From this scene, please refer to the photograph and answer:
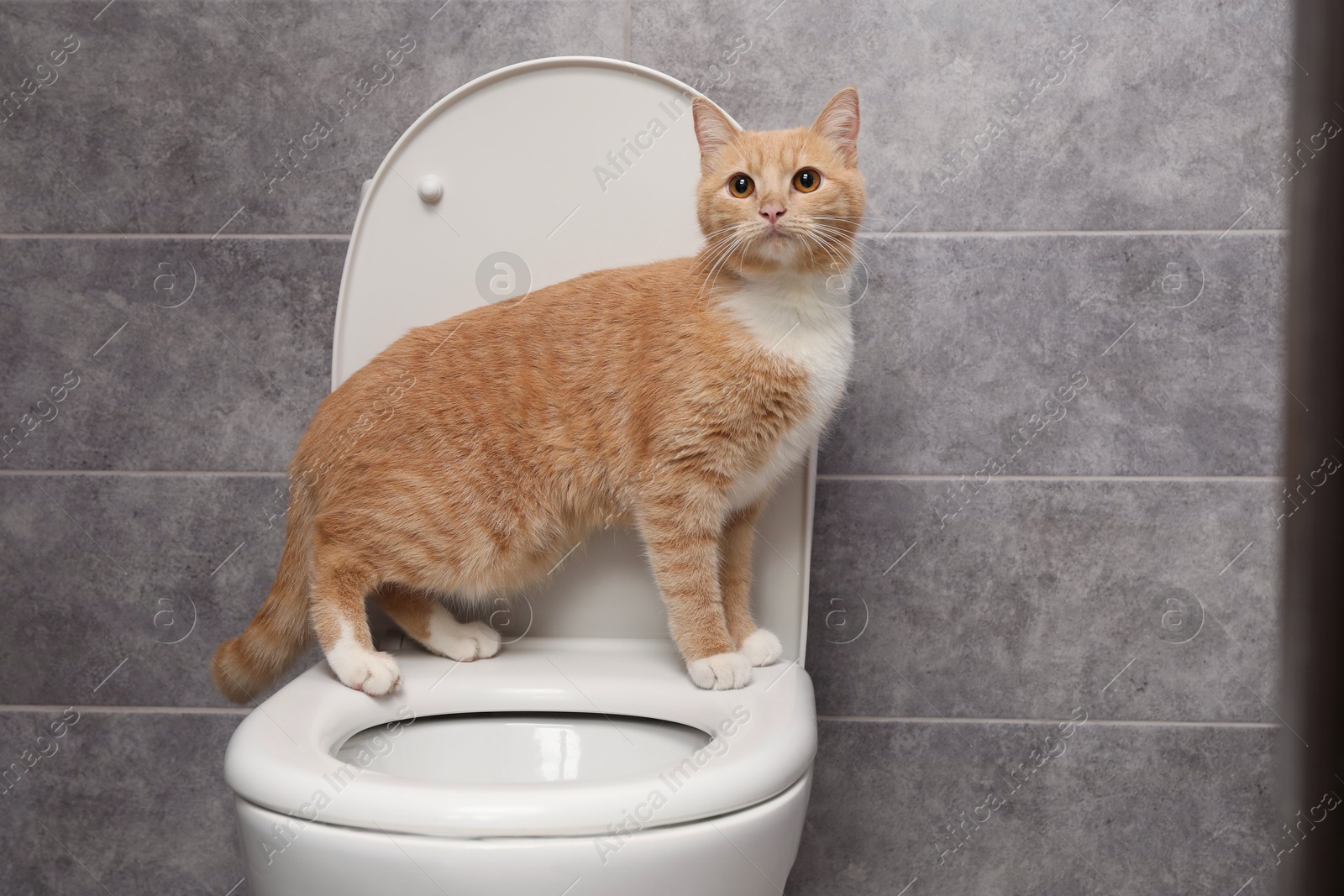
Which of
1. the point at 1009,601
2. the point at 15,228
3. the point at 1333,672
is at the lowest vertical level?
the point at 1009,601

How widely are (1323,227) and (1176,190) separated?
144 centimetres

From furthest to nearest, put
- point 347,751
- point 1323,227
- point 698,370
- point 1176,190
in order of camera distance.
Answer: point 1176,190 < point 698,370 < point 347,751 < point 1323,227

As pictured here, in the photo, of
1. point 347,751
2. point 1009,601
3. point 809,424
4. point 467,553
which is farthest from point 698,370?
point 1009,601

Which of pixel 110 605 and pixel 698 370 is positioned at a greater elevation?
pixel 698 370

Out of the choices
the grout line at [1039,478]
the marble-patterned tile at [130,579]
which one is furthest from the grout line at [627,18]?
the marble-patterned tile at [130,579]

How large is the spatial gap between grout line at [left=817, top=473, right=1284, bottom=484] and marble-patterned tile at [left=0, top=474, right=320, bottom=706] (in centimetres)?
88

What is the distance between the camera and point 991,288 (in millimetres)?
1413

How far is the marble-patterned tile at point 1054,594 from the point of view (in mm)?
1426

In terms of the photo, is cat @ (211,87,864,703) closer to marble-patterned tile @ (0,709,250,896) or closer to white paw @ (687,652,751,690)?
white paw @ (687,652,751,690)

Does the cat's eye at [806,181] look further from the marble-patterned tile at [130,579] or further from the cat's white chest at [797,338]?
the marble-patterned tile at [130,579]

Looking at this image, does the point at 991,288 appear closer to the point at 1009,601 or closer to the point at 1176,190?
the point at 1176,190

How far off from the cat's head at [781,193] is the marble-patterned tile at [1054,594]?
0.46 metres

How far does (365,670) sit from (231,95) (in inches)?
37.0

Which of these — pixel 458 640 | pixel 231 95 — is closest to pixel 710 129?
pixel 458 640
